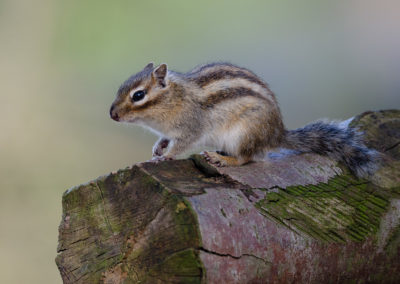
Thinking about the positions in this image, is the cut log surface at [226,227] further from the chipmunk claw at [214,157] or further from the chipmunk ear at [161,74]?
the chipmunk ear at [161,74]

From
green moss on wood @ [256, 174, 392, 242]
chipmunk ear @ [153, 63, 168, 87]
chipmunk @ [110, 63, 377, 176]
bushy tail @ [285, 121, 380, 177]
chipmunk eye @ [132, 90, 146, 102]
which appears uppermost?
chipmunk ear @ [153, 63, 168, 87]

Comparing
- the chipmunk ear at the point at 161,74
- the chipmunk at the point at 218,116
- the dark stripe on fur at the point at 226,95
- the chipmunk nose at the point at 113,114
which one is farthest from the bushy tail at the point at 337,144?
the chipmunk nose at the point at 113,114

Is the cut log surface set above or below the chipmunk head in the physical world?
below

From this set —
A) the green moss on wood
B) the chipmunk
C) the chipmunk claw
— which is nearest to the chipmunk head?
the chipmunk

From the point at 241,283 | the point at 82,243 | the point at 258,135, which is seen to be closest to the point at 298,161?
the point at 258,135

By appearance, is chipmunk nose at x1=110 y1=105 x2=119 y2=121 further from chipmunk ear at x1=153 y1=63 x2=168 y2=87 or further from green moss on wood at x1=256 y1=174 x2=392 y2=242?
green moss on wood at x1=256 y1=174 x2=392 y2=242

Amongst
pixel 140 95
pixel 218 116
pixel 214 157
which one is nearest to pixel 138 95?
pixel 140 95
